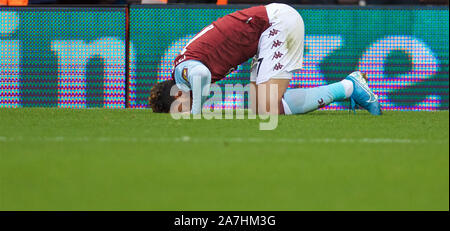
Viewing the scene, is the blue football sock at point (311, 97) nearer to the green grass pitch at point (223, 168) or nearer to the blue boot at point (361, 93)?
the blue boot at point (361, 93)

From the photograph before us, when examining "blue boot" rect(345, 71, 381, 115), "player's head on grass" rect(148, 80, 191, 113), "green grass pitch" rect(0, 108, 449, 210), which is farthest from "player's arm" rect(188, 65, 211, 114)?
"blue boot" rect(345, 71, 381, 115)

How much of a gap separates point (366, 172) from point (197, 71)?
3.09 meters

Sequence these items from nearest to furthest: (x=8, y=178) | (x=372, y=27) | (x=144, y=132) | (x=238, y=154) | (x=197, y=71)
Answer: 1. (x=8, y=178)
2. (x=238, y=154)
3. (x=144, y=132)
4. (x=197, y=71)
5. (x=372, y=27)

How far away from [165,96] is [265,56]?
0.94m

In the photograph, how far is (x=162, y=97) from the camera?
7.07 meters

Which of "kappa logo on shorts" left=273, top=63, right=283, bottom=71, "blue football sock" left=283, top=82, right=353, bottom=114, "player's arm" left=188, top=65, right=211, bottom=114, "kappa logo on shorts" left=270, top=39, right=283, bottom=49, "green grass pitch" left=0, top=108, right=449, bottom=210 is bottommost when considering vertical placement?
"green grass pitch" left=0, top=108, right=449, bottom=210

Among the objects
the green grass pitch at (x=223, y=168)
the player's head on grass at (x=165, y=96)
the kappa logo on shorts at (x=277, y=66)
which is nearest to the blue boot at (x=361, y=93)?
the kappa logo on shorts at (x=277, y=66)

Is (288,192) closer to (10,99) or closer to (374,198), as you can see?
(374,198)

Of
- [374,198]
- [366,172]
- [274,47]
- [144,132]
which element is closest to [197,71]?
[274,47]

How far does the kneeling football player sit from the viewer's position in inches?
278

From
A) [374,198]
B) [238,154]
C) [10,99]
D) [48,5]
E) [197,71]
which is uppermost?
[48,5]

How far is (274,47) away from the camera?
707 cm

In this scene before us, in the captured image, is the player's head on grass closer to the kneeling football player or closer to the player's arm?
the kneeling football player

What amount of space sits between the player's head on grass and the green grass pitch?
1032 mm
